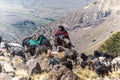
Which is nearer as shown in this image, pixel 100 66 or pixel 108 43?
pixel 100 66

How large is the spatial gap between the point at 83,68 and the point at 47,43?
1292cm

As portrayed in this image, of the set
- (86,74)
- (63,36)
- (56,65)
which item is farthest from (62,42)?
(56,65)

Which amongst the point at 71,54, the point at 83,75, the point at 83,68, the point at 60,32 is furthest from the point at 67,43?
the point at 83,75

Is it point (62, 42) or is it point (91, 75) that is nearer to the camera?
point (91, 75)

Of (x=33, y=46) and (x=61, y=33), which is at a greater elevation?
(x=61, y=33)

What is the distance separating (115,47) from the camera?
109m

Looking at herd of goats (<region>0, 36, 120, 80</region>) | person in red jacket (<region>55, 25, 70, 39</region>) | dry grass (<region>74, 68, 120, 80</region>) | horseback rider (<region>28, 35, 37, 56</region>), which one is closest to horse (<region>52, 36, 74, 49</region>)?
person in red jacket (<region>55, 25, 70, 39</region>)

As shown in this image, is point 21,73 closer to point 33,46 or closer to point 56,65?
point 56,65

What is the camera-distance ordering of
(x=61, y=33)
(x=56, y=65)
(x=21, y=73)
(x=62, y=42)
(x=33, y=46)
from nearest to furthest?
(x=21, y=73)
(x=56, y=65)
(x=33, y=46)
(x=61, y=33)
(x=62, y=42)

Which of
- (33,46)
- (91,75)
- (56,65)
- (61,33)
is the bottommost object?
(33,46)

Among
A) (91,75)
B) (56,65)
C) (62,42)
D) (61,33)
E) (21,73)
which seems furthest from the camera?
(62,42)

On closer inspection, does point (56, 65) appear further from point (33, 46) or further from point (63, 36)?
point (63, 36)

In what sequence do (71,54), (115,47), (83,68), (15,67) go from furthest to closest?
(115,47) < (71,54) < (83,68) < (15,67)

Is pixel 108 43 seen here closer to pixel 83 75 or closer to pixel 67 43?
pixel 67 43
